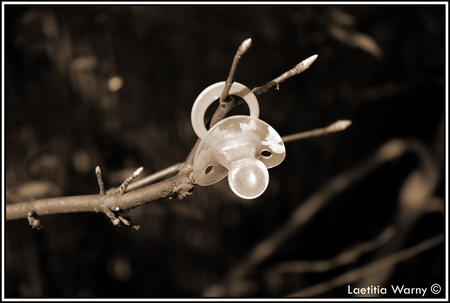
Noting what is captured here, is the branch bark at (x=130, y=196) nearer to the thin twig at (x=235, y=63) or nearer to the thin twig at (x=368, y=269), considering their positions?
the thin twig at (x=235, y=63)

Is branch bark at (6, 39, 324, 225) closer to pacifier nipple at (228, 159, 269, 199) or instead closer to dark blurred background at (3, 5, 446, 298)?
pacifier nipple at (228, 159, 269, 199)

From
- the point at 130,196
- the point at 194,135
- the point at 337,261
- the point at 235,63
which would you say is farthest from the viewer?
the point at 337,261

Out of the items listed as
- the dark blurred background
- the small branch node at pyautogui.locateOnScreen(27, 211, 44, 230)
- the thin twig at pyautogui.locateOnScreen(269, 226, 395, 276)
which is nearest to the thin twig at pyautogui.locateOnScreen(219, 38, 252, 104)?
the small branch node at pyautogui.locateOnScreen(27, 211, 44, 230)

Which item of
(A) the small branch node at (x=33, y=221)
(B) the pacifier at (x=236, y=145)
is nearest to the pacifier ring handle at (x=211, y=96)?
(B) the pacifier at (x=236, y=145)

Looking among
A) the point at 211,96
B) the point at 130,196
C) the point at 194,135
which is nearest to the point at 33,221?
the point at 130,196

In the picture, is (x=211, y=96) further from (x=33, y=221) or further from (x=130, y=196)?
(x=33, y=221)

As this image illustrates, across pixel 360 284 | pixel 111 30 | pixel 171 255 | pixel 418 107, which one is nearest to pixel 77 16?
pixel 111 30
